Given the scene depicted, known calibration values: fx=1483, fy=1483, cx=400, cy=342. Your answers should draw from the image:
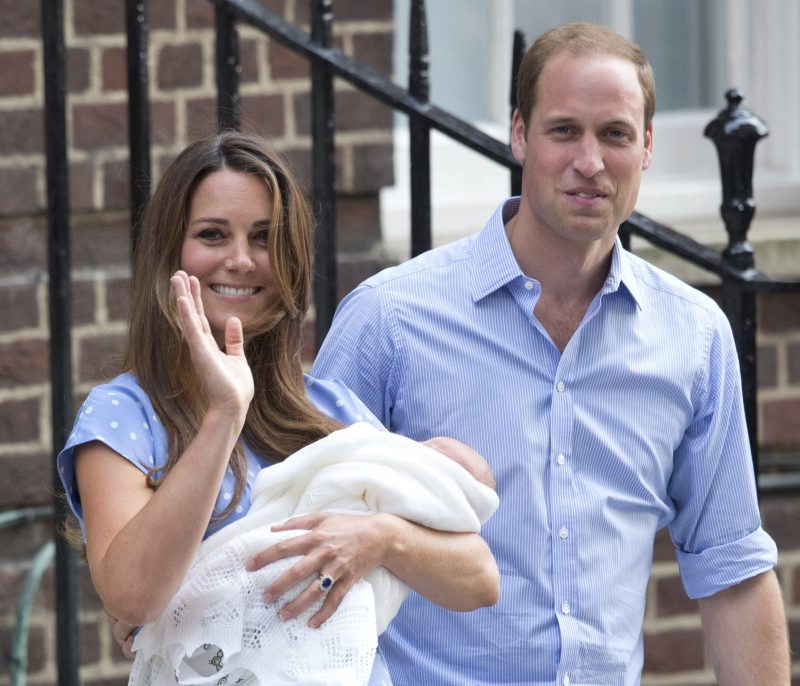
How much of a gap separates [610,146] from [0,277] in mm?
1502

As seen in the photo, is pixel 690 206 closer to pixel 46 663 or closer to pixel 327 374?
pixel 327 374

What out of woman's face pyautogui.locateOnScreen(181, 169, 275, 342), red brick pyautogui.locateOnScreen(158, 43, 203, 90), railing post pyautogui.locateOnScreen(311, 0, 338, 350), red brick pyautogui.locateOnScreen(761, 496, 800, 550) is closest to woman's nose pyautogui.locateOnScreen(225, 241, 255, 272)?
woman's face pyautogui.locateOnScreen(181, 169, 275, 342)

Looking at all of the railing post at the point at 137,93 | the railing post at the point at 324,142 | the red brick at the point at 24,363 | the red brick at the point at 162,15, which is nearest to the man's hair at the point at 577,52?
the railing post at the point at 324,142

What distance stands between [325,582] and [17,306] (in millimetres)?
1611

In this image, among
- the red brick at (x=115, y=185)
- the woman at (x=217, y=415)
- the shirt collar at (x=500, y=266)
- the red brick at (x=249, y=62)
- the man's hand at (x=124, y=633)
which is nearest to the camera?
the woman at (x=217, y=415)

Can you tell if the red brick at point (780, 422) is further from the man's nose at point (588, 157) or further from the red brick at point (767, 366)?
the man's nose at point (588, 157)

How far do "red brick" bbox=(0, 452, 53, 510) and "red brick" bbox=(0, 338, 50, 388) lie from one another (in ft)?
0.56

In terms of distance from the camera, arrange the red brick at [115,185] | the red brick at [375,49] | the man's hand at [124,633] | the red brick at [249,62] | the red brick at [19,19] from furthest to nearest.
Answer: the red brick at [375,49] < the red brick at [249,62] < the red brick at [115,185] < the red brick at [19,19] < the man's hand at [124,633]

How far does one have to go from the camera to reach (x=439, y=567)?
2.09 meters

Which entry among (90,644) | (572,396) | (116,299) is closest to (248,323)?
(572,396)

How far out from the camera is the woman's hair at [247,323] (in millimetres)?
2111

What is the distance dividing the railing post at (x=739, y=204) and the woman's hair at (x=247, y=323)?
0.85 metres

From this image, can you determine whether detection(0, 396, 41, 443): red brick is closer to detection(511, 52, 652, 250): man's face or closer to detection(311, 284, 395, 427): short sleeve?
detection(311, 284, 395, 427): short sleeve

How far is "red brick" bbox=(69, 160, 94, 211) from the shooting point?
Result: 3.37 m
